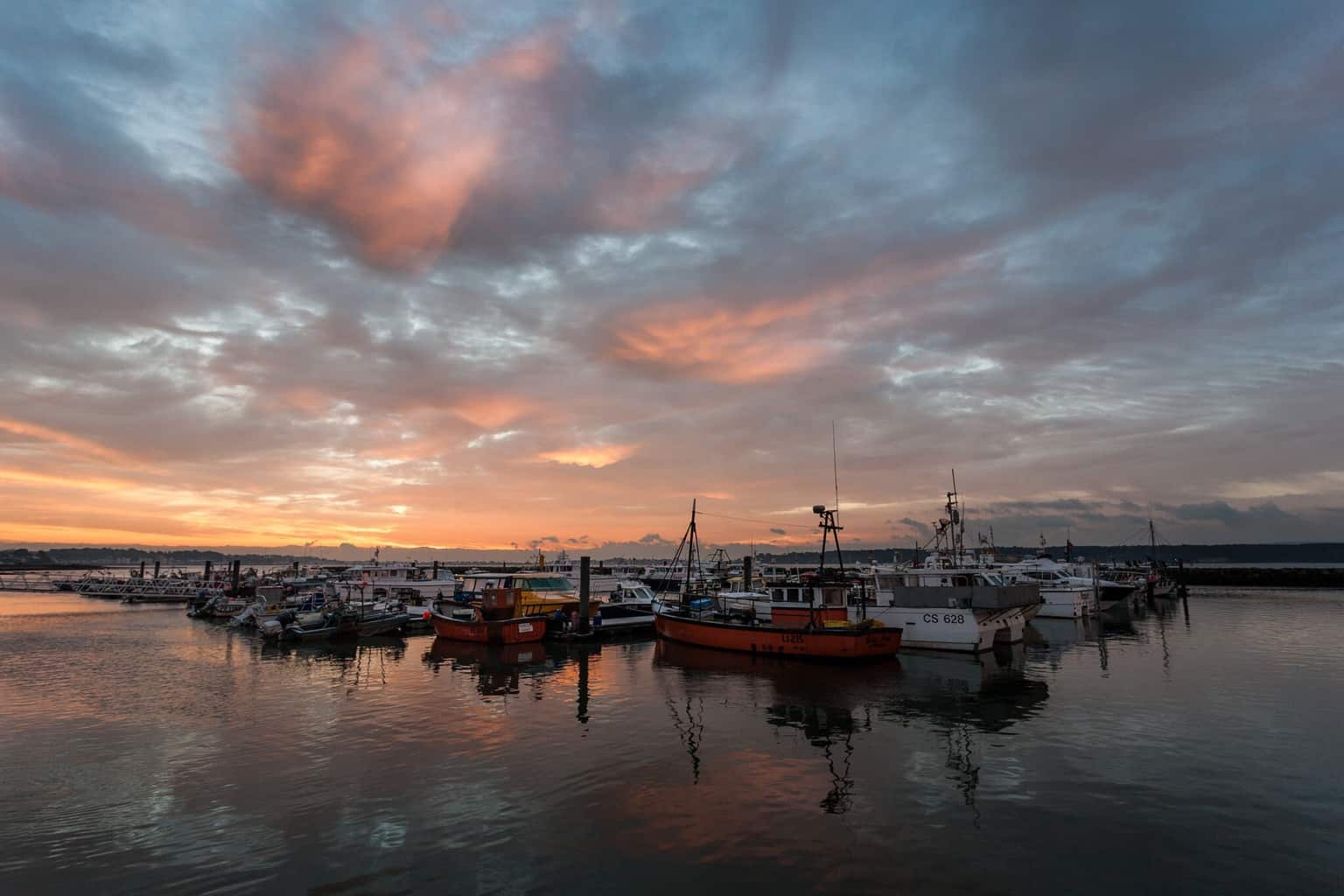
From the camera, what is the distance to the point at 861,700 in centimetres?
2469

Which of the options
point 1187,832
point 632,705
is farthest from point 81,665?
point 1187,832

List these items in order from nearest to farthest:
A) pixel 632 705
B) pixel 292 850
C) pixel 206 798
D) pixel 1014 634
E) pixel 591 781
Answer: pixel 292 850, pixel 206 798, pixel 591 781, pixel 632 705, pixel 1014 634

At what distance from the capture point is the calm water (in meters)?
11.3

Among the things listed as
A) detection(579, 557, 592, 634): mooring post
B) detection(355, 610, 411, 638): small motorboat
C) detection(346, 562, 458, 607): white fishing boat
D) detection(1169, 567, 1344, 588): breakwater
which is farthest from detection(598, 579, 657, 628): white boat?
detection(1169, 567, 1344, 588): breakwater

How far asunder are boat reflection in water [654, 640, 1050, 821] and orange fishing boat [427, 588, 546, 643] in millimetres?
9780

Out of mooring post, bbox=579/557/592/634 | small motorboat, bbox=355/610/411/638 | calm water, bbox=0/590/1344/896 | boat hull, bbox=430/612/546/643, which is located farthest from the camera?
small motorboat, bbox=355/610/411/638

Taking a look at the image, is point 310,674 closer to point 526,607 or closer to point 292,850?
point 526,607

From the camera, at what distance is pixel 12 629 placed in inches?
1950

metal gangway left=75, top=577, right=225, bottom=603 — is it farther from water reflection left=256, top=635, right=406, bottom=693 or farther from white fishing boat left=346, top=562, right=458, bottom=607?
water reflection left=256, top=635, right=406, bottom=693

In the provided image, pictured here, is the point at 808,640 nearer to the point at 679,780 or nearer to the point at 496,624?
the point at 679,780

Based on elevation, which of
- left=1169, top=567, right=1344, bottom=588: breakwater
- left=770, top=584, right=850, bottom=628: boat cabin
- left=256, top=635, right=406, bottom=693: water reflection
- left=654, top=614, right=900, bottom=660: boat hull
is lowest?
left=1169, top=567, right=1344, bottom=588: breakwater

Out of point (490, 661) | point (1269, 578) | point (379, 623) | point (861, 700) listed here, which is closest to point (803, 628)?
point (861, 700)

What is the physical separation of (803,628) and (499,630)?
19222mm

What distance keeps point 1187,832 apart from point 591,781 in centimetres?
1252
